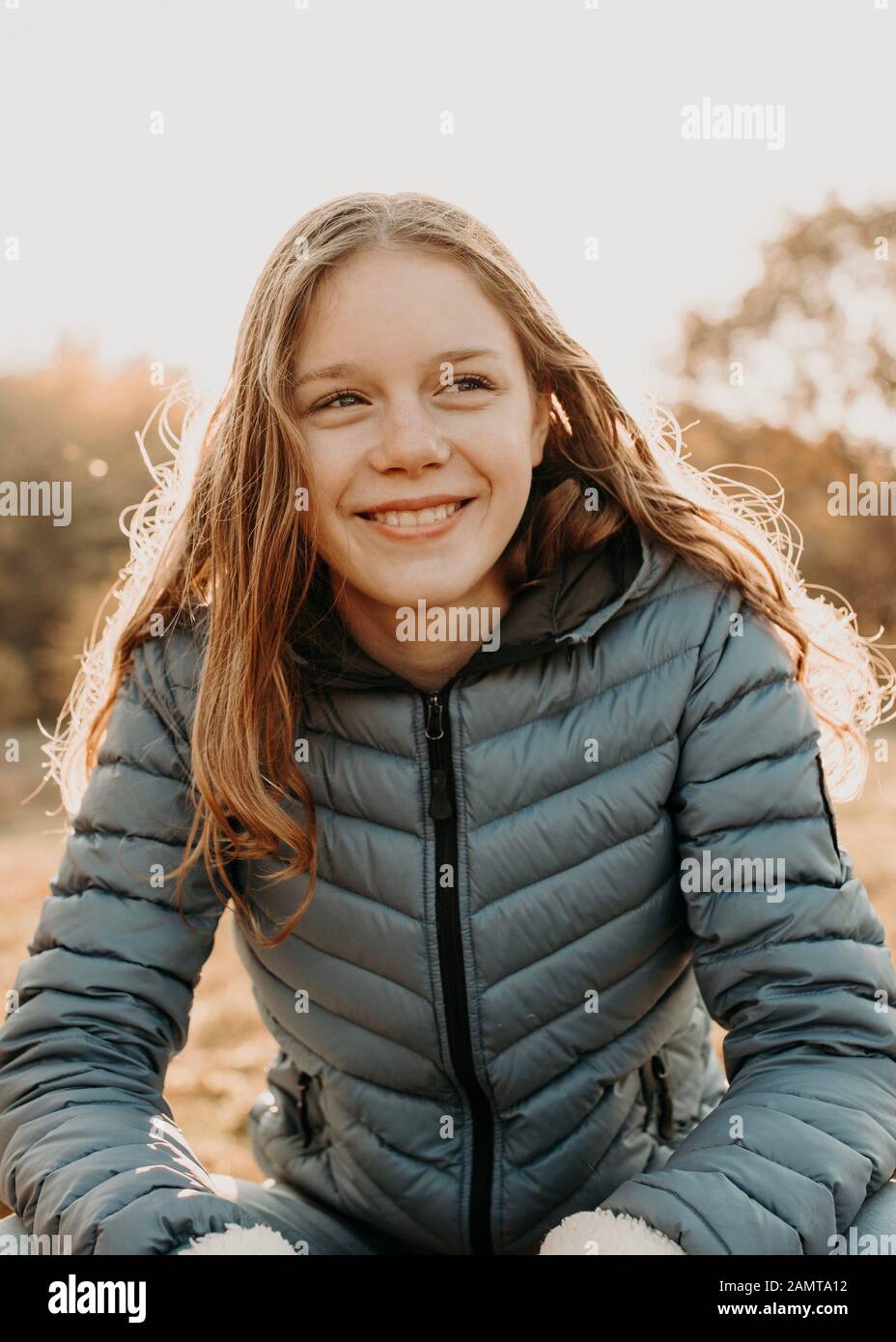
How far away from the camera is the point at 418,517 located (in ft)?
5.79

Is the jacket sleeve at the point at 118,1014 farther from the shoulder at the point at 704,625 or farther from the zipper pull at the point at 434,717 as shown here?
the shoulder at the point at 704,625

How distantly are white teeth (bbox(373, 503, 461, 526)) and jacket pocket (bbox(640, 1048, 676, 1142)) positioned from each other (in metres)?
0.99

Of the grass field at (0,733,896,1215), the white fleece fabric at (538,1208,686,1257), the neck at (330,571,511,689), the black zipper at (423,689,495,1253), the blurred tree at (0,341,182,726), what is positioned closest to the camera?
the white fleece fabric at (538,1208,686,1257)

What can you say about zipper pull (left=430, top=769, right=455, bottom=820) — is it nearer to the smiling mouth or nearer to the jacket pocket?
the smiling mouth

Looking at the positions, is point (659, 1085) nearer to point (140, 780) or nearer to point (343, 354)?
point (140, 780)

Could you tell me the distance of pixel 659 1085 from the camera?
6.63 feet

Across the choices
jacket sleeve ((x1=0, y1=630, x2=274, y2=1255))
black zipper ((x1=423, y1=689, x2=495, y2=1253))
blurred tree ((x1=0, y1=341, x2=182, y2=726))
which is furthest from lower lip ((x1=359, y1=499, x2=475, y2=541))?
blurred tree ((x1=0, y1=341, x2=182, y2=726))

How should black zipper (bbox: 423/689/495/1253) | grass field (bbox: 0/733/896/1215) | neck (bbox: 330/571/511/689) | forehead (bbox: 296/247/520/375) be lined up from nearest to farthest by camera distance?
forehead (bbox: 296/247/520/375) → black zipper (bbox: 423/689/495/1253) → neck (bbox: 330/571/511/689) → grass field (bbox: 0/733/896/1215)

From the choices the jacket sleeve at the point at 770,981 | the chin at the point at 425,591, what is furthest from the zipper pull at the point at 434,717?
the jacket sleeve at the point at 770,981

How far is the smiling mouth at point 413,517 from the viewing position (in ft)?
5.79

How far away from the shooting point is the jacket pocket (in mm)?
2012

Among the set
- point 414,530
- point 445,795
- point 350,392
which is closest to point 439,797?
point 445,795
